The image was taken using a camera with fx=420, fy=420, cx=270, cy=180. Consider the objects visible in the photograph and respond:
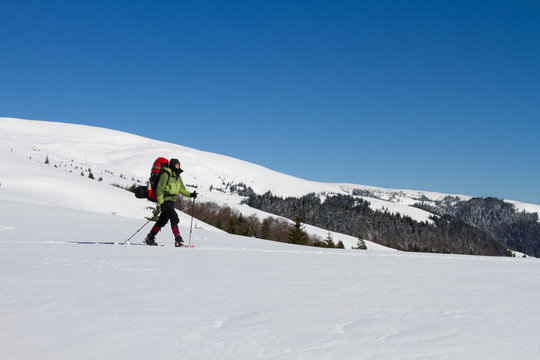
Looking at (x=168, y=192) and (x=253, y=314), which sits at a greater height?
(x=168, y=192)

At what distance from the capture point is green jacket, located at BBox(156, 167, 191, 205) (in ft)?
34.8

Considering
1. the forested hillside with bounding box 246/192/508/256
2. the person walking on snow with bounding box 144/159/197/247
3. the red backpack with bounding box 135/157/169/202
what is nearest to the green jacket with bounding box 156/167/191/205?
the person walking on snow with bounding box 144/159/197/247

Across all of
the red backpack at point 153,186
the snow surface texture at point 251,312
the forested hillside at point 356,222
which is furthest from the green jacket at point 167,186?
the forested hillside at point 356,222

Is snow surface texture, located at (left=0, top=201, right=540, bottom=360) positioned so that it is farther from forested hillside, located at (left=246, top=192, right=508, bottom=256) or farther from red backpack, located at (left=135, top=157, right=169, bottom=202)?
forested hillside, located at (left=246, top=192, right=508, bottom=256)

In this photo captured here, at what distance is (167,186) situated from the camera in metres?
10.9

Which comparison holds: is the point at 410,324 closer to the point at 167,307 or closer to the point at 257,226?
the point at 167,307

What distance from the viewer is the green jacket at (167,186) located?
1061cm

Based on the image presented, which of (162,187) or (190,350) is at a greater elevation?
(162,187)

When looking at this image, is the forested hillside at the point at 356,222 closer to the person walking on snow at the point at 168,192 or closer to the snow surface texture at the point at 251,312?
the person walking on snow at the point at 168,192

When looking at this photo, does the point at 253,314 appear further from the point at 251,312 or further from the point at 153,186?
the point at 153,186

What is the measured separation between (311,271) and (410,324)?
361 centimetres

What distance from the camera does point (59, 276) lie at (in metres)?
5.22

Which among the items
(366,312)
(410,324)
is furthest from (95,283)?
(410,324)

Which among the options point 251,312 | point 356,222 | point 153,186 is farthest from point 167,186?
point 356,222
